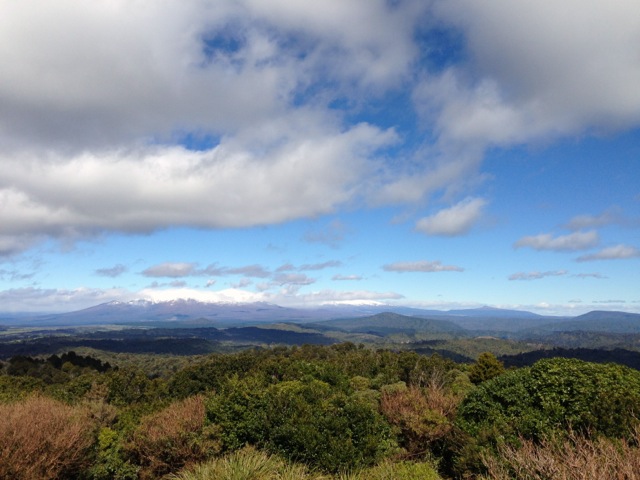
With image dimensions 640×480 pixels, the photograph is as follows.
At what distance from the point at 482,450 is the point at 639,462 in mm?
5074

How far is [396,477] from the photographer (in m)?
9.73

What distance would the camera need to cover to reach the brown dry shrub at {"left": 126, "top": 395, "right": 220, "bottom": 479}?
17141 mm

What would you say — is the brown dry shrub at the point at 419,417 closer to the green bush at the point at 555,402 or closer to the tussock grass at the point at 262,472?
the green bush at the point at 555,402

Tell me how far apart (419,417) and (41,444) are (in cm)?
1531

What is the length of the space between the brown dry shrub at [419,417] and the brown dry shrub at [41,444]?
46.1ft

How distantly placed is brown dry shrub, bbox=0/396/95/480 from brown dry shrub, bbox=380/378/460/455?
14056mm

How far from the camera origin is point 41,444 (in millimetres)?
14031

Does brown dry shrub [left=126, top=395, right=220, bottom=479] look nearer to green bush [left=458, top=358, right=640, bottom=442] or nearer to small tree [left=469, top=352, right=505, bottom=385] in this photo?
green bush [left=458, top=358, right=640, bottom=442]

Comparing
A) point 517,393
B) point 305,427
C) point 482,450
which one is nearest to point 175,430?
point 305,427

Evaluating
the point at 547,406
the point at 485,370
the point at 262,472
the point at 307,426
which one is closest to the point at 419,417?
the point at 547,406

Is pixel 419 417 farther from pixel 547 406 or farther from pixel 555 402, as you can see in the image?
pixel 555 402

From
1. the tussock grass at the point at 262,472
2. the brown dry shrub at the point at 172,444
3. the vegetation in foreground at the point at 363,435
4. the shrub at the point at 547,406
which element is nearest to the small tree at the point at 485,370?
the vegetation in foreground at the point at 363,435

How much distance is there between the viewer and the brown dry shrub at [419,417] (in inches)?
635

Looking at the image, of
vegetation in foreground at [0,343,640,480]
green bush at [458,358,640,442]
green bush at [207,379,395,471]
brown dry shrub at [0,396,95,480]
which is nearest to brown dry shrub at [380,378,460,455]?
vegetation in foreground at [0,343,640,480]
